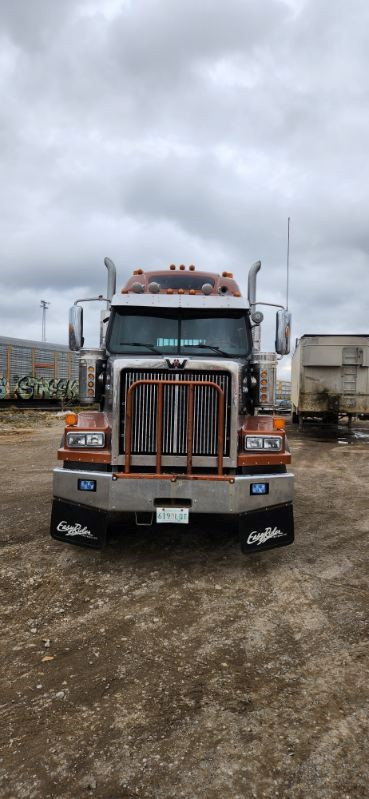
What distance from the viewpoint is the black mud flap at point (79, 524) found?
15.6ft

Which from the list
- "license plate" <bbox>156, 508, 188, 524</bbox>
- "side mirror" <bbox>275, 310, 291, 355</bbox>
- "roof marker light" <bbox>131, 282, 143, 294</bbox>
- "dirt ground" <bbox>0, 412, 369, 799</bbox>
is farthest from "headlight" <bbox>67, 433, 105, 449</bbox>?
"side mirror" <bbox>275, 310, 291, 355</bbox>

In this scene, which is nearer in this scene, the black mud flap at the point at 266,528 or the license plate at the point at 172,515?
the license plate at the point at 172,515

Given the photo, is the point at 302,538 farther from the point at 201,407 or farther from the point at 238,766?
the point at 238,766

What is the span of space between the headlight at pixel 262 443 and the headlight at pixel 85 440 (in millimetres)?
1436

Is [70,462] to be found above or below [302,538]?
above

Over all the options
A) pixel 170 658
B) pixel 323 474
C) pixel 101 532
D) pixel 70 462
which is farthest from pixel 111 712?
pixel 323 474

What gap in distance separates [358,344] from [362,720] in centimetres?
1584

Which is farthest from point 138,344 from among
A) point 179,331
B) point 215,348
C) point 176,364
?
point 176,364

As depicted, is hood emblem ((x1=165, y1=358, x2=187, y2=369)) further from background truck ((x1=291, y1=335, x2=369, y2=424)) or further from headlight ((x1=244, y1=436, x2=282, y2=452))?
background truck ((x1=291, y1=335, x2=369, y2=424))

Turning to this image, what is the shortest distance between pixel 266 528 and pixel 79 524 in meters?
1.84

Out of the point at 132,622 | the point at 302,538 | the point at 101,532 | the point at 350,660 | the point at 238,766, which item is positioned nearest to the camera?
the point at 238,766

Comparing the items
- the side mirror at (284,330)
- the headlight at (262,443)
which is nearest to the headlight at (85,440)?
the headlight at (262,443)

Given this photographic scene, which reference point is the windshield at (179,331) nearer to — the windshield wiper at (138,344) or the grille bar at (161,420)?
the windshield wiper at (138,344)

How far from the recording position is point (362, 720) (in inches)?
109
